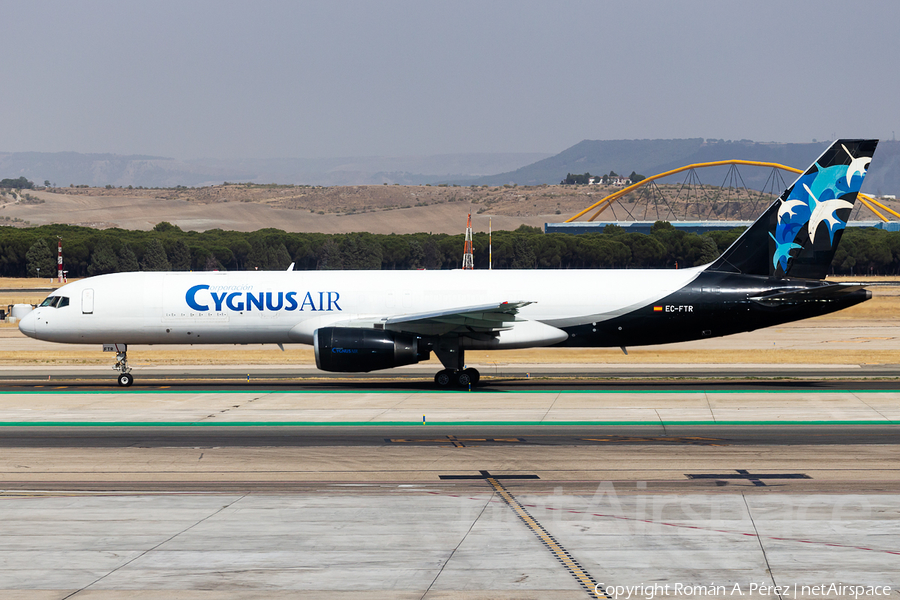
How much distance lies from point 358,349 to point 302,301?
3.41 metres

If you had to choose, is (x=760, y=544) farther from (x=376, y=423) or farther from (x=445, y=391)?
(x=445, y=391)

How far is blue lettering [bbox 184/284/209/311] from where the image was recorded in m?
32.6

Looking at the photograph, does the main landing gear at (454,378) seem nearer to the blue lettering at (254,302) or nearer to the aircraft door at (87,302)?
the blue lettering at (254,302)

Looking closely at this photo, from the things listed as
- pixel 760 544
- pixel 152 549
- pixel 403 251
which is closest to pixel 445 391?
pixel 152 549

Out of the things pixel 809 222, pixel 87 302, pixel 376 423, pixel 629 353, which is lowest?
pixel 629 353

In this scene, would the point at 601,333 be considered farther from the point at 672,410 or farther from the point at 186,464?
the point at 186,464

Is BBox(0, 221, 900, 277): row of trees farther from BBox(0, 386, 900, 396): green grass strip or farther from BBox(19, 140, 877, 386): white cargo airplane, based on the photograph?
BBox(0, 386, 900, 396): green grass strip

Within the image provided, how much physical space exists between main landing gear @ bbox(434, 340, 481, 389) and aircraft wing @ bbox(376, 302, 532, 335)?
32.6 inches

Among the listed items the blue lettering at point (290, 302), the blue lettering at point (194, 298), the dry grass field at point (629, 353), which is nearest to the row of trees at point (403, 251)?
the dry grass field at point (629, 353)

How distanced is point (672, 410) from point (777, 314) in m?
8.11

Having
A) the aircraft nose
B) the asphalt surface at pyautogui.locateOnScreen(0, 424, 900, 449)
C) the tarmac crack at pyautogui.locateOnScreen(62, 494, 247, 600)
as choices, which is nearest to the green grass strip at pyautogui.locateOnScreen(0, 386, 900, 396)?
the aircraft nose

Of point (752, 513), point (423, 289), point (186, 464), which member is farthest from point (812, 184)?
point (186, 464)

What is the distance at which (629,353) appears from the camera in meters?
45.5

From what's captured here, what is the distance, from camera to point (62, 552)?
1307cm
